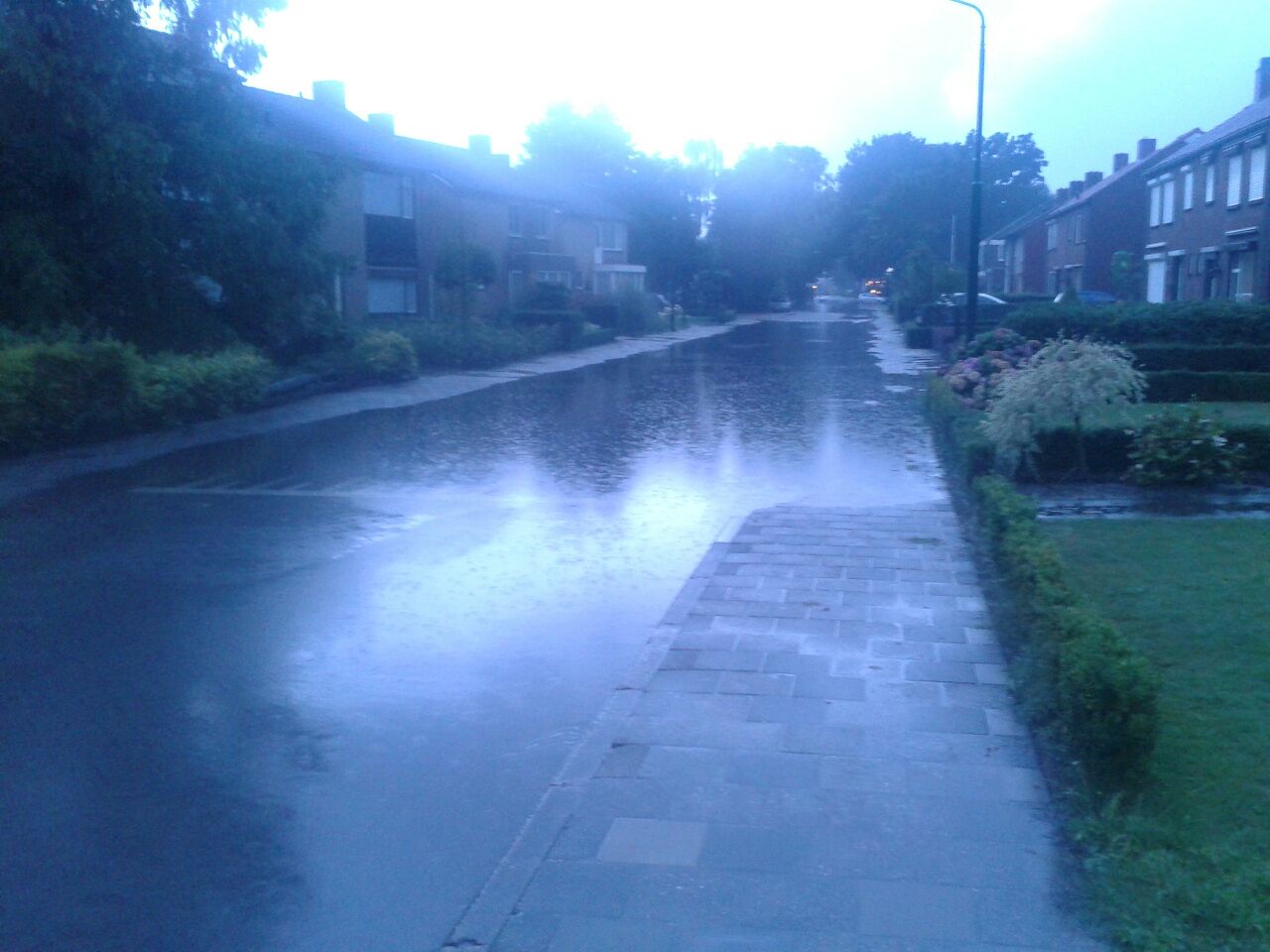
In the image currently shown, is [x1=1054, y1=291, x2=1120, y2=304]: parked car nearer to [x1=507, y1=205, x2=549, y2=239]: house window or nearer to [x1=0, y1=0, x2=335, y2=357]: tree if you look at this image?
[x1=507, y1=205, x2=549, y2=239]: house window

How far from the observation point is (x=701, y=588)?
9281mm

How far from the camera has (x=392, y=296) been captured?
4031 cm

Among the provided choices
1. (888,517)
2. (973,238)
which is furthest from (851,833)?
(973,238)

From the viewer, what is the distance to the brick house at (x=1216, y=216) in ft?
112

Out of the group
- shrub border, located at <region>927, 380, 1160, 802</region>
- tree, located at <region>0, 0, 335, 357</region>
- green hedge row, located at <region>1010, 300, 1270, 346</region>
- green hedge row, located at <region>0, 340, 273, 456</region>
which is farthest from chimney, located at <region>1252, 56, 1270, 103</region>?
shrub border, located at <region>927, 380, 1160, 802</region>

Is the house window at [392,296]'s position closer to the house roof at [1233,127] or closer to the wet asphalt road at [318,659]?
the wet asphalt road at [318,659]

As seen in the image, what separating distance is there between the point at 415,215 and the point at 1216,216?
24.7 meters

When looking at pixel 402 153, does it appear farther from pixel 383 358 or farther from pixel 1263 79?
pixel 1263 79

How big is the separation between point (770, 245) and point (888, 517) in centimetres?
6990

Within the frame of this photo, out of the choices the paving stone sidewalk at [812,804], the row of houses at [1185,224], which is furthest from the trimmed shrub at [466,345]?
the paving stone sidewalk at [812,804]

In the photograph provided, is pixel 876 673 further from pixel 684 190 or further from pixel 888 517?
pixel 684 190

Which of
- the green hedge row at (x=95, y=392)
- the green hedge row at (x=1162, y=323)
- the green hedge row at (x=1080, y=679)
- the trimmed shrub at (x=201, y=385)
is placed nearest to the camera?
the green hedge row at (x=1080, y=679)

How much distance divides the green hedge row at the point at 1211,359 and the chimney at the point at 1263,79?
72.8 feet

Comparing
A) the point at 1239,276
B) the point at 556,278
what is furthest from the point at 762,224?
the point at 1239,276
